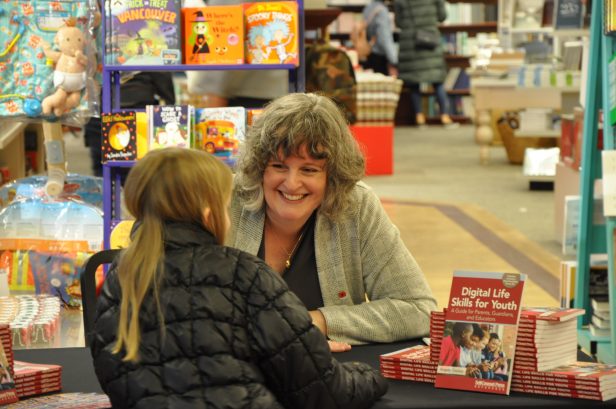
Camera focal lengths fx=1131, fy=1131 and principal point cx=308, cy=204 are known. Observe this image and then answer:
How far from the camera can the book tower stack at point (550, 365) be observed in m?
2.10

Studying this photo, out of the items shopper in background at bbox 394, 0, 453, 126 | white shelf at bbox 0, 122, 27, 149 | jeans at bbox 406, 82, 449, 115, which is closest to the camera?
white shelf at bbox 0, 122, 27, 149

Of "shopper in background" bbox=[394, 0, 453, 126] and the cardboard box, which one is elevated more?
"shopper in background" bbox=[394, 0, 453, 126]

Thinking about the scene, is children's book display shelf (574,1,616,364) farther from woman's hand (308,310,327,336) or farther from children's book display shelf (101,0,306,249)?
woman's hand (308,310,327,336)

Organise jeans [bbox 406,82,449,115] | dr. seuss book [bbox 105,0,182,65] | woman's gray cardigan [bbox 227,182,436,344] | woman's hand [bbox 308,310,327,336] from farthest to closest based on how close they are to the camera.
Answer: jeans [bbox 406,82,449,115] → dr. seuss book [bbox 105,0,182,65] → woman's gray cardigan [bbox 227,182,436,344] → woman's hand [bbox 308,310,327,336]

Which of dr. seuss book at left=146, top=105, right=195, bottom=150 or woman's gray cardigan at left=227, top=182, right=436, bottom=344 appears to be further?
dr. seuss book at left=146, top=105, right=195, bottom=150

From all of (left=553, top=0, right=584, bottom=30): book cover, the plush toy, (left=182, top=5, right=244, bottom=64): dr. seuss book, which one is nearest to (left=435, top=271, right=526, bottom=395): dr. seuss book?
(left=182, top=5, right=244, bottom=64): dr. seuss book

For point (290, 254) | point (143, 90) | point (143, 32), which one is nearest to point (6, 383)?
point (290, 254)

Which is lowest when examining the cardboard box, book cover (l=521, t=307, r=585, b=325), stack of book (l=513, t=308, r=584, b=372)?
the cardboard box

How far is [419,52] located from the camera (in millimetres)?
15805

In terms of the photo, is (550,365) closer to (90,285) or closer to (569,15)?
(90,285)

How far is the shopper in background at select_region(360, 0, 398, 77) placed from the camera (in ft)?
51.2

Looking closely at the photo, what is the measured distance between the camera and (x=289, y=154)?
2.72 meters

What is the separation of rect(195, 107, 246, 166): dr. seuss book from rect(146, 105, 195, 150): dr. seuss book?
0.08 m

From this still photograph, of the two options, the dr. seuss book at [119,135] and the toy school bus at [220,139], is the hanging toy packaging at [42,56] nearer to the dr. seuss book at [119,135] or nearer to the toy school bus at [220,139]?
the dr. seuss book at [119,135]
